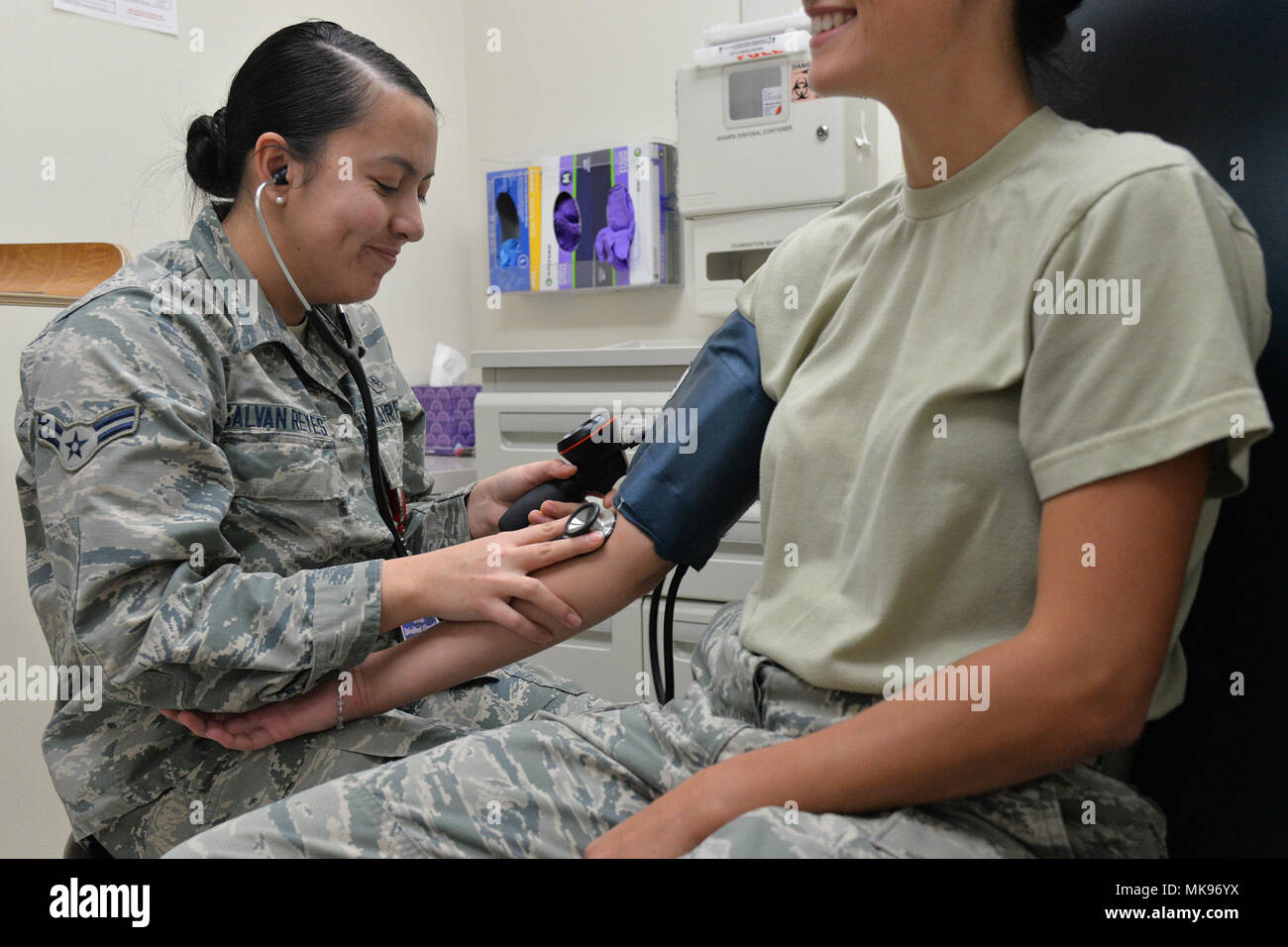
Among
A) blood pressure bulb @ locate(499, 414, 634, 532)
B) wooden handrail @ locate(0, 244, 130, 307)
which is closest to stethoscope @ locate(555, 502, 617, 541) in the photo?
blood pressure bulb @ locate(499, 414, 634, 532)

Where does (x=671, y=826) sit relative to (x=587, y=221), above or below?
below

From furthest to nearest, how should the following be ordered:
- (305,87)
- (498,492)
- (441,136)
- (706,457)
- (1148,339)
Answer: (441,136), (498,492), (305,87), (706,457), (1148,339)

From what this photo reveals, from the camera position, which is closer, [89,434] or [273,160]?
[89,434]

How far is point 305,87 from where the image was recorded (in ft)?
4.06

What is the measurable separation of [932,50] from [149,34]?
2096mm

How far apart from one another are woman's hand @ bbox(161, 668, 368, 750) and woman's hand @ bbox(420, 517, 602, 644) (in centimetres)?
15

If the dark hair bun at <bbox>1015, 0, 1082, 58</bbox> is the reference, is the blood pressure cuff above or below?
below

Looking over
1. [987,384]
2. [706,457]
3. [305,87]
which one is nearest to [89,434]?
[305,87]

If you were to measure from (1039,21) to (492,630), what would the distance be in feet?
2.53

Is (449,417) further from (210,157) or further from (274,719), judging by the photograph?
(274,719)

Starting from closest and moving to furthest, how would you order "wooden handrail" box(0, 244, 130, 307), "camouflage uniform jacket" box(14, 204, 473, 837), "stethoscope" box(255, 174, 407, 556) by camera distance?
1. "camouflage uniform jacket" box(14, 204, 473, 837)
2. "stethoscope" box(255, 174, 407, 556)
3. "wooden handrail" box(0, 244, 130, 307)

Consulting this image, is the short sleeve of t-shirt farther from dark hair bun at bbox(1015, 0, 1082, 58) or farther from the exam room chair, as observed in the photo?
dark hair bun at bbox(1015, 0, 1082, 58)

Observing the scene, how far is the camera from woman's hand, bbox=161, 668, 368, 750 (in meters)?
1.08

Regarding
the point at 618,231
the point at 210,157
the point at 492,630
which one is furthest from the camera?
the point at 618,231
